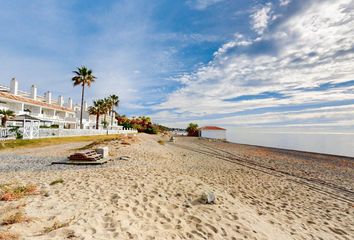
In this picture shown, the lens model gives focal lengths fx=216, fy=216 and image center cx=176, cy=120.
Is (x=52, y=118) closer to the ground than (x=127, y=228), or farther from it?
farther from it

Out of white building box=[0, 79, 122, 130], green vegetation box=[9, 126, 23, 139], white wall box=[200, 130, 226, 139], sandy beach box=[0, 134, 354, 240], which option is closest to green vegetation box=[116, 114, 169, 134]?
white wall box=[200, 130, 226, 139]

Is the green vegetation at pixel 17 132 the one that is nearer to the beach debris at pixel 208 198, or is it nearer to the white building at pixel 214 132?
the beach debris at pixel 208 198

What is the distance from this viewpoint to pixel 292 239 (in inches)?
220

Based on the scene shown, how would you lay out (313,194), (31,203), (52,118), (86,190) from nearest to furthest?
(31,203) < (86,190) < (313,194) < (52,118)

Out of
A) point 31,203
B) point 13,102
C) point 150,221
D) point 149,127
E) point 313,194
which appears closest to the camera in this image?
point 150,221

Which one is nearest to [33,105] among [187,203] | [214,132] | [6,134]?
[6,134]

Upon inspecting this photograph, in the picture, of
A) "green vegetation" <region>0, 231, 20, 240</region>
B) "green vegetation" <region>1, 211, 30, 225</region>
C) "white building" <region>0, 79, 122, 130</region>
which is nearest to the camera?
"green vegetation" <region>0, 231, 20, 240</region>

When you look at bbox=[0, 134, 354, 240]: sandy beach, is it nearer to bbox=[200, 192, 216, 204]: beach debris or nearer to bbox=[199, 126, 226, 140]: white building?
bbox=[200, 192, 216, 204]: beach debris

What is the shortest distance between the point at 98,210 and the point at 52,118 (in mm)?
46113

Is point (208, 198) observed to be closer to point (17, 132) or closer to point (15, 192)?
point (15, 192)

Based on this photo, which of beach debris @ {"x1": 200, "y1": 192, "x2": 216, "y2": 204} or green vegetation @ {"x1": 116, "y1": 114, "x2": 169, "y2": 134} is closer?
beach debris @ {"x1": 200, "y1": 192, "x2": 216, "y2": 204}

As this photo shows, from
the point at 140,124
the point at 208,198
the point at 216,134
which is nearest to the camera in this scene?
the point at 208,198

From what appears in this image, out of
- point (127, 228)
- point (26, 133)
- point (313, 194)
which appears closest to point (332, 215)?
point (313, 194)

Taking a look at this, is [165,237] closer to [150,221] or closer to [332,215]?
[150,221]
